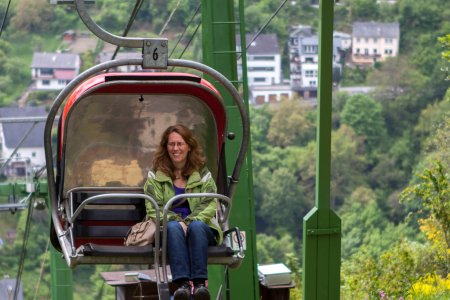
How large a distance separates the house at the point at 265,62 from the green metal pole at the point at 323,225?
303ft

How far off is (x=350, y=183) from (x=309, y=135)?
335 inches

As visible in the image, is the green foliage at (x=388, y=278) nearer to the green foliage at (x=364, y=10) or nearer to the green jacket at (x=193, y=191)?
the green jacket at (x=193, y=191)

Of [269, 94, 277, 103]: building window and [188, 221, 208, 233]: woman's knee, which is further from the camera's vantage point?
[269, 94, 277, 103]: building window

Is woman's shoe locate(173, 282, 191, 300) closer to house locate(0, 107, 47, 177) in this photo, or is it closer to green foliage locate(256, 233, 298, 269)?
green foliage locate(256, 233, 298, 269)

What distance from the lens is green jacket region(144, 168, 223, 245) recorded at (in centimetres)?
820

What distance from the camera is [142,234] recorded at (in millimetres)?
8188

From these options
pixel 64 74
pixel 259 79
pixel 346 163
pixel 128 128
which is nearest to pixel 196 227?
pixel 128 128

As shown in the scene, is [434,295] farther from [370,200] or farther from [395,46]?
[395,46]

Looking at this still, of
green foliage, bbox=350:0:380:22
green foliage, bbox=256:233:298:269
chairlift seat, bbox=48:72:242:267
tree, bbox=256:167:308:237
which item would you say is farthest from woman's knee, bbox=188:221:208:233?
green foliage, bbox=350:0:380:22

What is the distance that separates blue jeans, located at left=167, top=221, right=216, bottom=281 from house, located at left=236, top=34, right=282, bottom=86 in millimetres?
92677

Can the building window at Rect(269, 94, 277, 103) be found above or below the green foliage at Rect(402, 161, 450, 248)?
below

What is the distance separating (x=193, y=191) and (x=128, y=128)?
1.16 metres

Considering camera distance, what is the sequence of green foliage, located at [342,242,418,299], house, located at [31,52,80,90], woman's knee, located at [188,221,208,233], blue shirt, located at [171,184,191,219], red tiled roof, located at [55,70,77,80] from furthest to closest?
red tiled roof, located at [55,70,77,80], house, located at [31,52,80,90], green foliage, located at [342,242,418,299], blue shirt, located at [171,184,191,219], woman's knee, located at [188,221,208,233]

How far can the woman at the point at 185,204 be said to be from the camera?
7965 mm
